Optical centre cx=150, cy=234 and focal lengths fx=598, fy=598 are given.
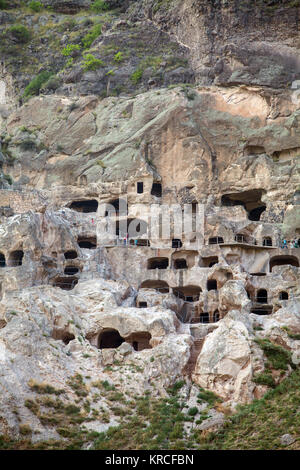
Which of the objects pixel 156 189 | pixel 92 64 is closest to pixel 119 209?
pixel 156 189

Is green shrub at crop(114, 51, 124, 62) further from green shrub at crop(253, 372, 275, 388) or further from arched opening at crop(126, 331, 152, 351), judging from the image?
green shrub at crop(253, 372, 275, 388)

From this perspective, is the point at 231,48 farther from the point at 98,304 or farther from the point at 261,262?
the point at 98,304

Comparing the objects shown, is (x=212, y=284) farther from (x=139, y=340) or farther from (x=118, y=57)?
(x=118, y=57)

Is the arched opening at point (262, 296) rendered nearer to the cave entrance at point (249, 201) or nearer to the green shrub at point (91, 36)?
the cave entrance at point (249, 201)

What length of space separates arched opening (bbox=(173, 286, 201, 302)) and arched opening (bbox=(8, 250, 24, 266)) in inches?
432

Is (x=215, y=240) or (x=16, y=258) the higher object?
(x=215, y=240)

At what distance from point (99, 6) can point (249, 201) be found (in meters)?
36.1

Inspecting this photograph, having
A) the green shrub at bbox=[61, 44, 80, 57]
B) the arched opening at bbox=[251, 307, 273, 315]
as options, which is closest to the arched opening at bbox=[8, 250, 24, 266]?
the arched opening at bbox=[251, 307, 273, 315]

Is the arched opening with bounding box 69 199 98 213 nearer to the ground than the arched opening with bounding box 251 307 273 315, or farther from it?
farther from it

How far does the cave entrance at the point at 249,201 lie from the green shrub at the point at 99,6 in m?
34.7

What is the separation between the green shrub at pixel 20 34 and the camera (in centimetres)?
7016

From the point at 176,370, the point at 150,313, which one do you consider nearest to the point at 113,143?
the point at 150,313

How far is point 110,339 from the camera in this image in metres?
37.4

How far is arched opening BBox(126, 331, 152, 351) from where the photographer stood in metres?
35.2
